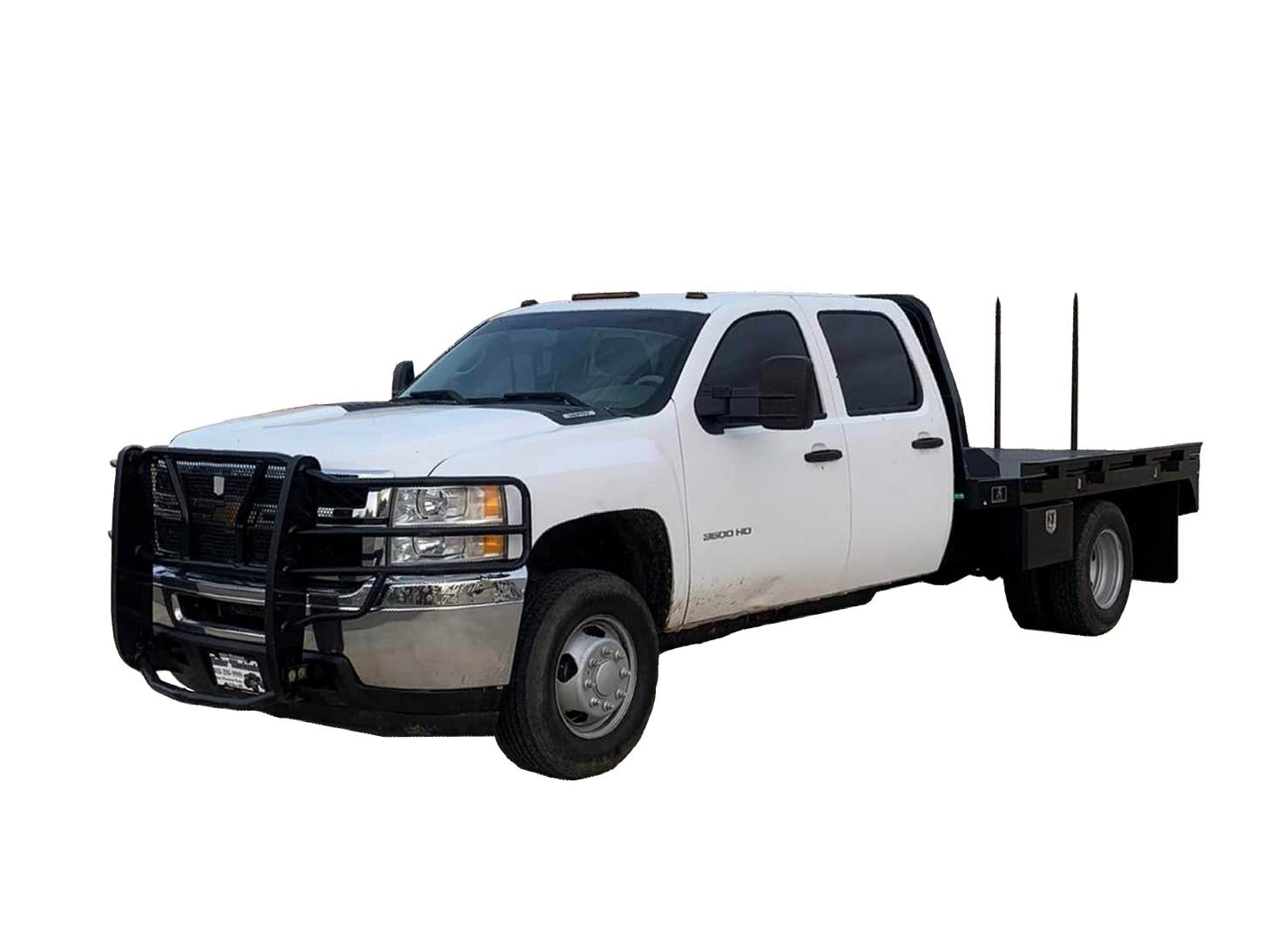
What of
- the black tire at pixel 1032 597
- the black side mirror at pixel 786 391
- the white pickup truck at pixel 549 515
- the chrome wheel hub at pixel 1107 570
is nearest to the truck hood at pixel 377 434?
the white pickup truck at pixel 549 515

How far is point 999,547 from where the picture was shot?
966 centimetres

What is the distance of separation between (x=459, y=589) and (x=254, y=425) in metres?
1.68

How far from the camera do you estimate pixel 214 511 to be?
6672mm

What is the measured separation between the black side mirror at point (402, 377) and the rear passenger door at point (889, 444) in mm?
2631

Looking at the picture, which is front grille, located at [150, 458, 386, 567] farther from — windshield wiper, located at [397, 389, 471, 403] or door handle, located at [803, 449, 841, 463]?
door handle, located at [803, 449, 841, 463]

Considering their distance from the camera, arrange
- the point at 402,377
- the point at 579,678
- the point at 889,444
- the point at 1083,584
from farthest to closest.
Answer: the point at 1083,584 < the point at 402,377 < the point at 889,444 < the point at 579,678

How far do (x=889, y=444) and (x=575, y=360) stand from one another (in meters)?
2.02

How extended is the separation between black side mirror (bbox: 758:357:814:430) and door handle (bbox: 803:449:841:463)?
61 centimetres

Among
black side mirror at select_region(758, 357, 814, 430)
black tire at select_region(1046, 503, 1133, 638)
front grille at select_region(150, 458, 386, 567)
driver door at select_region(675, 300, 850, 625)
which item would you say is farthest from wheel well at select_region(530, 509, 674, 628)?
black tire at select_region(1046, 503, 1133, 638)

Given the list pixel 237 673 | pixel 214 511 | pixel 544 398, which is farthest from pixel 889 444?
pixel 237 673

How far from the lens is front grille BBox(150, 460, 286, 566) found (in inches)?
254

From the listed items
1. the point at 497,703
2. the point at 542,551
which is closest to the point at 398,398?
the point at 542,551

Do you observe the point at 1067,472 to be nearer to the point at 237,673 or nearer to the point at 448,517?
the point at 448,517

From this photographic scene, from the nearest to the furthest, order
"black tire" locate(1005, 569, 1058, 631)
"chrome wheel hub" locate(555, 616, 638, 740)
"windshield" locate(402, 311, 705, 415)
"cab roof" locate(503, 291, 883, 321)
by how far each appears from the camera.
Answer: "chrome wheel hub" locate(555, 616, 638, 740) < "windshield" locate(402, 311, 705, 415) < "cab roof" locate(503, 291, 883, 321) < "black tire" locate(1005, 569, 1058, 631)
